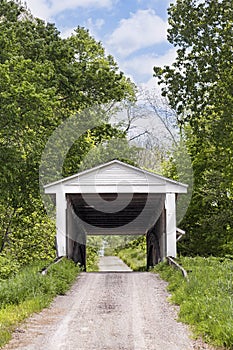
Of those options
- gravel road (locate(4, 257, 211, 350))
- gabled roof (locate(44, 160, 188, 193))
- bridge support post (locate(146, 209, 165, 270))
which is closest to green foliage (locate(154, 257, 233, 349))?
gravel road (locate(4, 257, 211, 350))

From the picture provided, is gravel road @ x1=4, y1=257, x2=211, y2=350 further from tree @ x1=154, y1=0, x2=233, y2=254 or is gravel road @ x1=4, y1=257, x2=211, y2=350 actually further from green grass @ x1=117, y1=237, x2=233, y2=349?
tree @ x1=154, y1=0, x2=233, y2=254

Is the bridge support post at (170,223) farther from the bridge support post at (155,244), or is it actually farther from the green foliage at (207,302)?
the green foliage at (207,302)

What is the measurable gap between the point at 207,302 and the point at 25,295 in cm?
393

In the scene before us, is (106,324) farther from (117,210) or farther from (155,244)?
(155,244)

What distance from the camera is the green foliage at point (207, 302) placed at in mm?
8080

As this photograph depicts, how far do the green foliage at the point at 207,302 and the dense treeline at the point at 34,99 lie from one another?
25.6ft

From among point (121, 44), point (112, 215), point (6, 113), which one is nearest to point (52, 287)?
point (6, 113)

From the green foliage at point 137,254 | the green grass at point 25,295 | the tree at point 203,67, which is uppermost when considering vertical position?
the tree at point 203,67

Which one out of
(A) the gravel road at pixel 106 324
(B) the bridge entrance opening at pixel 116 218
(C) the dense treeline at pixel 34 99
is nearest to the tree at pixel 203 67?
(B) the bridge entrance opening at pixel 116 218

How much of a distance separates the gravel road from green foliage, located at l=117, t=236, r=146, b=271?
88.3 ft

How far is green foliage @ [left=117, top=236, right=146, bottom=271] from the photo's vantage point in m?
41.7

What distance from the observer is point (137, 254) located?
50.8 metres

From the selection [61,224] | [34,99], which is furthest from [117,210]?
[34,99]

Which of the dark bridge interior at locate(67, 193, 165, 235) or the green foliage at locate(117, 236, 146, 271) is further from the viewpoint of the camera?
the green foliage at locate(117, 236, 146, 271)
